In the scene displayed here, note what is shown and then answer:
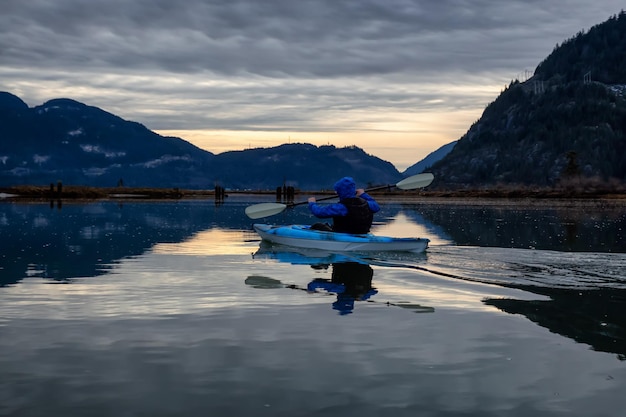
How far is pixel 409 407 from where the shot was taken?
7.28m

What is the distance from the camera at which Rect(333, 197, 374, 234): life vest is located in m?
23.6

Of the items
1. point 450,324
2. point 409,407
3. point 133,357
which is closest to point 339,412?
point 409,407

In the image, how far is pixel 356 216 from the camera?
931 inches

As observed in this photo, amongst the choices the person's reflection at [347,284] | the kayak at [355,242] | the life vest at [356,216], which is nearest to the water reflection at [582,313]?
the person's reflection at [347,284]

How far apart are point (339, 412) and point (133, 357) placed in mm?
3300

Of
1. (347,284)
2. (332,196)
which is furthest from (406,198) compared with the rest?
(347,284)

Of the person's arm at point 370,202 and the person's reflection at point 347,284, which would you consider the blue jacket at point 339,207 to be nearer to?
the person's arm at point 370,202

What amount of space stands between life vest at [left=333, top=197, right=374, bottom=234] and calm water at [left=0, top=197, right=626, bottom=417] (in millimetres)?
2979

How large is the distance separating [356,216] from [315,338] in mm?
13505

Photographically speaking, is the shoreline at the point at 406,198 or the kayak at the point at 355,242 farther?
the shoreline at the point at 406,198

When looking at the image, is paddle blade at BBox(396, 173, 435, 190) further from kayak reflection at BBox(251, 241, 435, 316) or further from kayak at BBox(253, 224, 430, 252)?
kayak reflection at BBox(251, 241, 435, 316)

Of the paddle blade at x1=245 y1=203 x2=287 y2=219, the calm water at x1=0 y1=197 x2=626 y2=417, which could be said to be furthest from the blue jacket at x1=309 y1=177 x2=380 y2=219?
the paddle blade at x1=245 y1=203 x2=287 y2=219

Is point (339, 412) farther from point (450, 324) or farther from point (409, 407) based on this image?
point (450, 324)

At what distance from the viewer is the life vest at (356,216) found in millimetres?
23625
